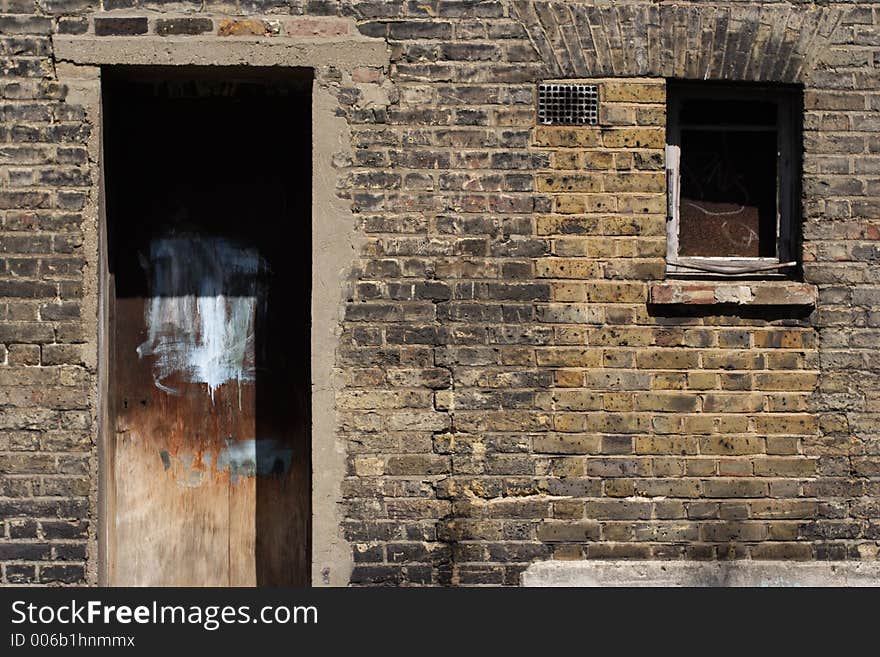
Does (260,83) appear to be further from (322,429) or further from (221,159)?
(322,429)

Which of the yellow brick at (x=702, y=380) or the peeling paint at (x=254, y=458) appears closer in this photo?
the yellow brick at (x=702, y=380)

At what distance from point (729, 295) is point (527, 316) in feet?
3.28

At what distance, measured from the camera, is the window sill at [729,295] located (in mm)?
4324

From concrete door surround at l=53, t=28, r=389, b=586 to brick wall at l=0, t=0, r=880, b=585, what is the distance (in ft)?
0.18

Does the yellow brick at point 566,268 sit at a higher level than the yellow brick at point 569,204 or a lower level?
lower

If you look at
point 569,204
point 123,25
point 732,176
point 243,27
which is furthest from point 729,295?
point 123,25

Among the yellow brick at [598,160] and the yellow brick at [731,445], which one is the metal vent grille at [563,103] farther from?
the yellow brick at [731,445]

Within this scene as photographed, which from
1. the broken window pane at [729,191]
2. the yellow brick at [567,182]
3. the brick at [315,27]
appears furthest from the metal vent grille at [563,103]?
the brick at [315,27]

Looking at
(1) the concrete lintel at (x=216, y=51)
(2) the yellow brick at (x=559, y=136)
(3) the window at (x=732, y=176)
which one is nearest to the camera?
(1) the concrete lintel at (x=216, y=51)

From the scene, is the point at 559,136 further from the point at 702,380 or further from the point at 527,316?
the point at 702,380

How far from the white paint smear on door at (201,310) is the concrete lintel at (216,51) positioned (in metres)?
0.96

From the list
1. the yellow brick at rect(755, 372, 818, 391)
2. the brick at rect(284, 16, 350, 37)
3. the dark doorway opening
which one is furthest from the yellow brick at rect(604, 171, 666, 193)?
the dark doorway opening

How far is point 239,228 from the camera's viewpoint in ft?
15.6
